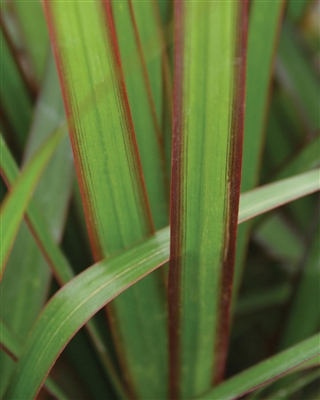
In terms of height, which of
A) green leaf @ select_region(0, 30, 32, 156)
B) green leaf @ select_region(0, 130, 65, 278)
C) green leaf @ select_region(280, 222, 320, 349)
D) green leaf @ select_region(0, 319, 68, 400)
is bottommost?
green leaf @ select_region(280, 222, 320, 349)

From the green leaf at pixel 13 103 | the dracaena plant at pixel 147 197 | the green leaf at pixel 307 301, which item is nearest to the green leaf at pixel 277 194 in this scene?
the dracaena plant at pixel 147 197

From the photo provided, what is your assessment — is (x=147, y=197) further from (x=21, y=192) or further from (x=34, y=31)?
(x=34, y=31)

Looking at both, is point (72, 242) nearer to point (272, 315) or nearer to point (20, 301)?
point (20, 301)

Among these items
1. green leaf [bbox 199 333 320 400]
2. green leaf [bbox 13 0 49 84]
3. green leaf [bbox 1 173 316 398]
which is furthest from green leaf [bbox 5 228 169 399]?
green leaf [bbox 13 0 49 84]

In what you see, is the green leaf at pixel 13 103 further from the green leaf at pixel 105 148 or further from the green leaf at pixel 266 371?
the green leaf at pixel 266 371

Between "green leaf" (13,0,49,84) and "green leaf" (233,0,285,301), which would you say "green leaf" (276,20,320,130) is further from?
"green leaf" (13,0,49,84)

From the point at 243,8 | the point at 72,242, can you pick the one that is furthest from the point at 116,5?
the point at 72,242

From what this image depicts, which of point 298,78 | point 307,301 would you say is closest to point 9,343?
point 307,301
